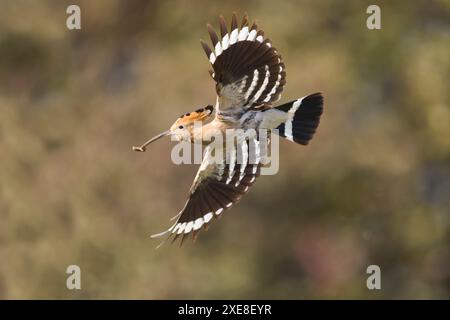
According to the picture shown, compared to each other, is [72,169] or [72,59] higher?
[72,59]

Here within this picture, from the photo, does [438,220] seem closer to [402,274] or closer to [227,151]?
[402,274]

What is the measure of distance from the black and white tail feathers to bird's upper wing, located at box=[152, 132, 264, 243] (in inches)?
4.9

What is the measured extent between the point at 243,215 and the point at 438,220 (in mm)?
Answer: 1349

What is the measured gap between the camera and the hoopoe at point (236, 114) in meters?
3.57

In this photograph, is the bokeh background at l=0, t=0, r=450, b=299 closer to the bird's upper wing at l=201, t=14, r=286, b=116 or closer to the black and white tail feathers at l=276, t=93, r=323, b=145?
the black and white tail feathers at l=276, t=93, r=323, b=145

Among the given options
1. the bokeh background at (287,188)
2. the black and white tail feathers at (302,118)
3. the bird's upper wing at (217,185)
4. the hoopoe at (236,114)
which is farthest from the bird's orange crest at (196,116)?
the bokeh background at (287,188)

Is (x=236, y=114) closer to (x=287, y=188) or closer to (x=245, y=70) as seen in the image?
(x=245, y=70)

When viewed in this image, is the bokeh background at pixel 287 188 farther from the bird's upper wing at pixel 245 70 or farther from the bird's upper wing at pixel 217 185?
the bird's upper wing at pixel 245 70

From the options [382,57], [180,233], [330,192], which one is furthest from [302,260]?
[180,233]

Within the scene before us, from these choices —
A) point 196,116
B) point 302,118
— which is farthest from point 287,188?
point 196,116

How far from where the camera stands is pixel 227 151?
3.75 m

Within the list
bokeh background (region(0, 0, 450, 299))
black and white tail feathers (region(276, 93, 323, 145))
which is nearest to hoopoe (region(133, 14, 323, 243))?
black and white tail feathers (region(276, 93, 323, 145))
